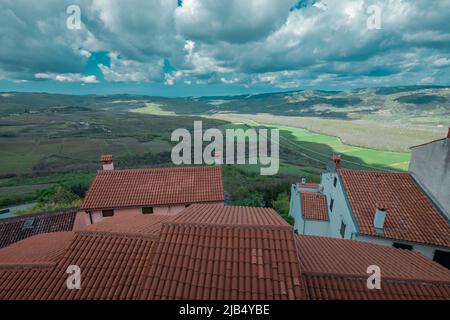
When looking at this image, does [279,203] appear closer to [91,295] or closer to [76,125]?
[91,295]

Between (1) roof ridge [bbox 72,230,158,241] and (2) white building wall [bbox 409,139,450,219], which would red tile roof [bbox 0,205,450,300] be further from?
(2) white building wall [bbox 409,139,450,219]

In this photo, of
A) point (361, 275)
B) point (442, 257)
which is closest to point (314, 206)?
point (442, 257)

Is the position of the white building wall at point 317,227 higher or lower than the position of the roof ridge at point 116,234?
lower

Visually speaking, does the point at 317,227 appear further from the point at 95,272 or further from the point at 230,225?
the point at 95,272

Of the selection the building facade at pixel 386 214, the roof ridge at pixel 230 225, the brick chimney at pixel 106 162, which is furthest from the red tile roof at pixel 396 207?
the brick chimney at pixel 106 162

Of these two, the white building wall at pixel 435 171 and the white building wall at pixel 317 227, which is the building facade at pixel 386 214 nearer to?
the white building wall at pixel 317 227
